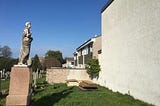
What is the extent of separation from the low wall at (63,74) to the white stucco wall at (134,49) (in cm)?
665

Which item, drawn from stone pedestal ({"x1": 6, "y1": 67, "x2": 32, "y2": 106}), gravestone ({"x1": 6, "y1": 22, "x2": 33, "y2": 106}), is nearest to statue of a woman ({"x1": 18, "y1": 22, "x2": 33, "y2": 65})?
gravestone ({"x1": 6, "y1": 22, "x2": 33, "y2": 106})

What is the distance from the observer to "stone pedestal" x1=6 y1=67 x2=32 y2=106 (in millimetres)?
10844

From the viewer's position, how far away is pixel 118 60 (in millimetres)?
19297

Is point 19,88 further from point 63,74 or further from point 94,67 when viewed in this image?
point 63,74

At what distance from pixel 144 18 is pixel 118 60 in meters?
6.10

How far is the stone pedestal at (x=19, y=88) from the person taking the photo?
10844 mm

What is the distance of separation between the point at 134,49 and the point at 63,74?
52.7 feet

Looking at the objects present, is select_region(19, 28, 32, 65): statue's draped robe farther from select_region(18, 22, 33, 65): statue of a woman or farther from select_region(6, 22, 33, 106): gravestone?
select_region(6, 22, 33, 106): gravestone

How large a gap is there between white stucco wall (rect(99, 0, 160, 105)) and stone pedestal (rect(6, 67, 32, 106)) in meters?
6.49

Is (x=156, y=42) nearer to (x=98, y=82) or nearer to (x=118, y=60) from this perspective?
(x=118, y=60)

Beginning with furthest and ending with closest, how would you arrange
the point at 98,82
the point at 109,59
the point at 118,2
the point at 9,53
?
the point at 9,53, the point at 98,82, the point at 109,59, the point at 118,2

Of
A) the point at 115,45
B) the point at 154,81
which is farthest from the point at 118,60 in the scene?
the point at 154,81

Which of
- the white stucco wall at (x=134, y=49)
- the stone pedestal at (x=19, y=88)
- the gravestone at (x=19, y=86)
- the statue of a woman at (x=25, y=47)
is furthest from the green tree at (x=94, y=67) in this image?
the stone pedestal at (x=19, y=88)

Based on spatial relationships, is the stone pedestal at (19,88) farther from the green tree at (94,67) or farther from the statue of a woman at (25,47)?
the green tree at (94,67)
